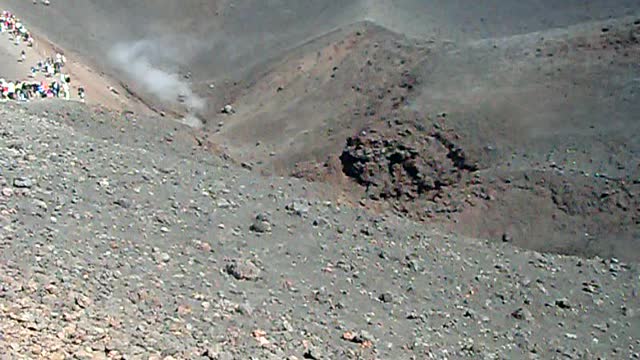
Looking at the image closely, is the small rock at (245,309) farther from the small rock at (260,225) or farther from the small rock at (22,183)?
the small rock at (22,183)

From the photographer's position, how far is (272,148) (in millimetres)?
22109

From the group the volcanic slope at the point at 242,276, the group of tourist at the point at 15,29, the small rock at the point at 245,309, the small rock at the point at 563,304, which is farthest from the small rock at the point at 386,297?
the group of tourist at the point at 15,29

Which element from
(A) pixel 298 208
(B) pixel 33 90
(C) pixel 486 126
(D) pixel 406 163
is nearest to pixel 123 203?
(A) pixel 298 208

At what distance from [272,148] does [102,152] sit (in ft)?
32.9

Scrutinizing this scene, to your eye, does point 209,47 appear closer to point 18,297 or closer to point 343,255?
point 343,255

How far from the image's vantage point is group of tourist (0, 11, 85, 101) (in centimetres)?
2086

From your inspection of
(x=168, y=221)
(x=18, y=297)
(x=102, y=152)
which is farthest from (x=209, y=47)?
(x=18, y=297)

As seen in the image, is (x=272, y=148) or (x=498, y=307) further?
(x=272, y=148)

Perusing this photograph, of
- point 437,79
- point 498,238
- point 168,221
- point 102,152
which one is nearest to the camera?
point 168,221

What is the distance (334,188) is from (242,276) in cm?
783

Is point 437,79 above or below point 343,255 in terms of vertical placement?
above

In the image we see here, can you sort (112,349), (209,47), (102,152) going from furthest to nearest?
1. (209,47)
2. (102,152)
3. (112,349)

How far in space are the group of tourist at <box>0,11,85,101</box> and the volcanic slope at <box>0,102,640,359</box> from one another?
6754 mm

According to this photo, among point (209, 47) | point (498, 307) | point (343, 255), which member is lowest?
point (498, 307)
